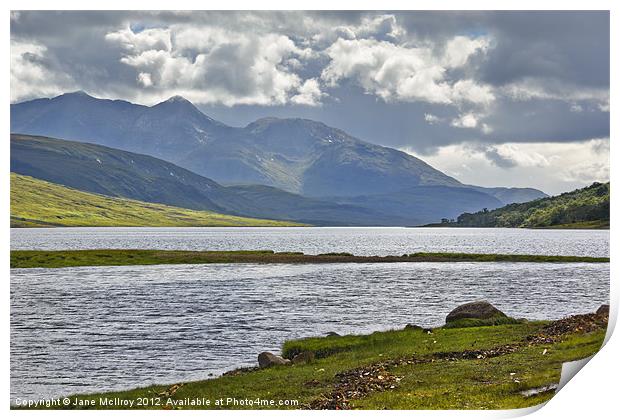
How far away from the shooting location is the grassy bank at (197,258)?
12662cm

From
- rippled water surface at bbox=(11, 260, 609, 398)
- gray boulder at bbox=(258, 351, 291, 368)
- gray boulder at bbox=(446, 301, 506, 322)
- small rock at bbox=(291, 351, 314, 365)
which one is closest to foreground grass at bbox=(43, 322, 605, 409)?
small rock at bbox=(291, 351, 314, 365)

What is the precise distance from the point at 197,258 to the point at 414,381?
113679 mm

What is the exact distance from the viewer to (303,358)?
40.4 meters

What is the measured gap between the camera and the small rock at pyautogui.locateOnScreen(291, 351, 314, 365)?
39625 millimetres

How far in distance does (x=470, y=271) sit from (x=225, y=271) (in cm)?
4331

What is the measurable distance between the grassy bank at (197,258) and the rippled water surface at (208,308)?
7671 millimetres

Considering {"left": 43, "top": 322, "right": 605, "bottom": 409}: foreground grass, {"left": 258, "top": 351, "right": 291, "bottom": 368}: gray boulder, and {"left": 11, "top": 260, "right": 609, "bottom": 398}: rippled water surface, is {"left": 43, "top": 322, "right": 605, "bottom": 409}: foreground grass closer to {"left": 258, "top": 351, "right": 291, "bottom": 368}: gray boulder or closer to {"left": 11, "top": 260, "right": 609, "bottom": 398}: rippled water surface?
{"left": 258, "top": 351, "right": 291, "bottom": 368}: gray boulder

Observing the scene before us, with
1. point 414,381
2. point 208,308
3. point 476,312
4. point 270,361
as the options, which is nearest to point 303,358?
point 270,361

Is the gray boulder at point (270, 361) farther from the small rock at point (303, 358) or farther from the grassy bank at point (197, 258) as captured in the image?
the grassy bank at point (197, 258)

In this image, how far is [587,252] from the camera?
16462cm

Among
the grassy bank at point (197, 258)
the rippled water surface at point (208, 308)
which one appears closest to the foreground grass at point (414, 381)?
the rippled water surface at point (208, 308)

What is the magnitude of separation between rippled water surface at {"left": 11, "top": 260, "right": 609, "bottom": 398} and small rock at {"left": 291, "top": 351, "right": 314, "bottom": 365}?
3776mm

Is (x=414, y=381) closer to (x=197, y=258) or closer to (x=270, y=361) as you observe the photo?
(x=270, y=361)
